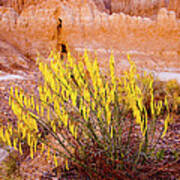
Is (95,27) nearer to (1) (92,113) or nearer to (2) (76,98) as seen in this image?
(1) (92,113)

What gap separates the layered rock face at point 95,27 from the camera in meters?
5.00

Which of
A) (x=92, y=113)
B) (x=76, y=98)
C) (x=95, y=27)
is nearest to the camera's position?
(x=76, y=98)

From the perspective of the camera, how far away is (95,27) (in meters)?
5.48

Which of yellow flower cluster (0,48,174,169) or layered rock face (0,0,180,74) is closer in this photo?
yellow flower cluster (0,48,174,169)

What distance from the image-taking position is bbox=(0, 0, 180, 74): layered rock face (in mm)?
5004

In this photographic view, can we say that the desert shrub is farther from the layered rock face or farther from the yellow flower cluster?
the layered rock face

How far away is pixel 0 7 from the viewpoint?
5891 mm

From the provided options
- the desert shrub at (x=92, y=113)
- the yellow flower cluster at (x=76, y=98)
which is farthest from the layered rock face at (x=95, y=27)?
the yellow flower cluster at (x=76, y=98)

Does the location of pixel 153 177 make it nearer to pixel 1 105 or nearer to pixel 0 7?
pixel 1 105

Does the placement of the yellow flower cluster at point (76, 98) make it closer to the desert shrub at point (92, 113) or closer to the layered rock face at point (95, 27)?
the desert shrub at point (92, 113)

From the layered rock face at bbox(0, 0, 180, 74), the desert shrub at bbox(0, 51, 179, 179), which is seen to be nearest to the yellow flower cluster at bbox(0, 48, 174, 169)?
the desert shrub at bbox(0, 51, 179, 179)

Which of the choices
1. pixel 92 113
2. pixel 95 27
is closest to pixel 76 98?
pixel 92 113

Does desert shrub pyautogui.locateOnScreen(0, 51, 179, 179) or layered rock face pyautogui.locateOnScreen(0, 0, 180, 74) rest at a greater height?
layered rock face pyautogui.locateOnScreen(0, 0, 180, 74)

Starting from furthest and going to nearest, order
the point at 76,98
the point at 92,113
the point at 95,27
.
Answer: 1. the point at 95,27
2. the point at 92,113
3. the point at 76,98
